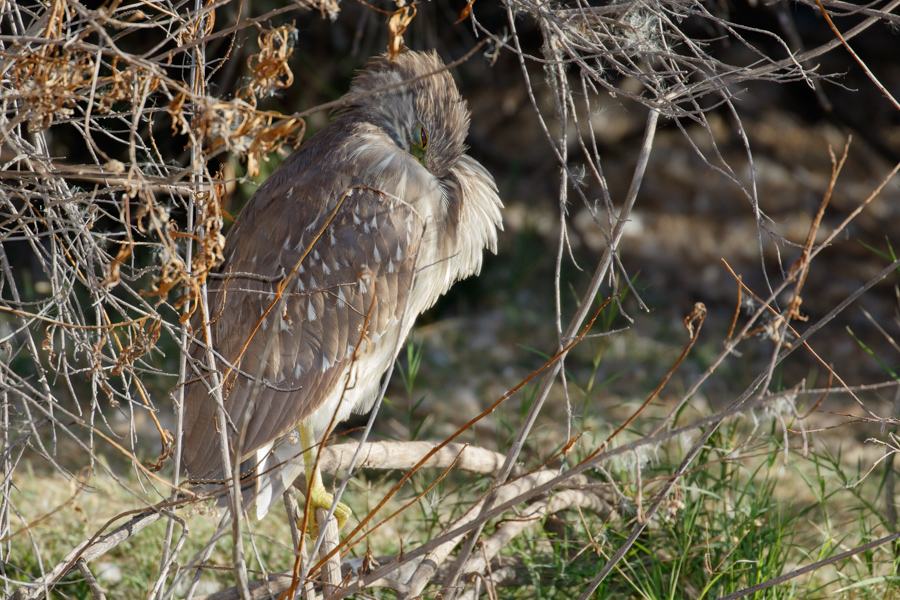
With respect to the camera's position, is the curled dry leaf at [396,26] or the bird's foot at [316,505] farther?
the bird's foot at [316,505]

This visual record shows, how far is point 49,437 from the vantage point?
4109 mm

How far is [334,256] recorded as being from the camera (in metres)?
2.48

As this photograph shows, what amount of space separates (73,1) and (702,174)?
255 inches

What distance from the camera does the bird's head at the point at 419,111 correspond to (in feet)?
8.64

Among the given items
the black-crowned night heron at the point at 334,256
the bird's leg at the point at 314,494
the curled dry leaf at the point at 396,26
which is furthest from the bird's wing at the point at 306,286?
the curled dry leaf at the point at 396,26

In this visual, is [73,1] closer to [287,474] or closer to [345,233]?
[345,233]

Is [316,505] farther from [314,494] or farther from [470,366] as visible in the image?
[470,366]

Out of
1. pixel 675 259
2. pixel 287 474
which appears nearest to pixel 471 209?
pixel 287 474

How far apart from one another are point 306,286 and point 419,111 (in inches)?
29.8

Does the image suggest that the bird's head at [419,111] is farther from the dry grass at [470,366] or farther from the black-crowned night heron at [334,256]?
the dry grass at [470,366]

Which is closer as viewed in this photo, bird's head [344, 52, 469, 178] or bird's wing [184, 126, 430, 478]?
bird's wing [184, 126, 430, 478]

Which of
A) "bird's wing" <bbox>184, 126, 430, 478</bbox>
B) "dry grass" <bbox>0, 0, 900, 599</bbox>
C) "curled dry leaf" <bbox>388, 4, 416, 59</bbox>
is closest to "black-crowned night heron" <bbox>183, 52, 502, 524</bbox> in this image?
"bird's wing" <bbox>184, 126, 430, 478</bbox>

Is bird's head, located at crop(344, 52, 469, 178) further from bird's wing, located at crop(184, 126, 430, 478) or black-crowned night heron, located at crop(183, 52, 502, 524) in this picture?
bird's wing, located at crop(184, 126, 430, 478)

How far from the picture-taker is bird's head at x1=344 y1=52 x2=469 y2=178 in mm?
2635
